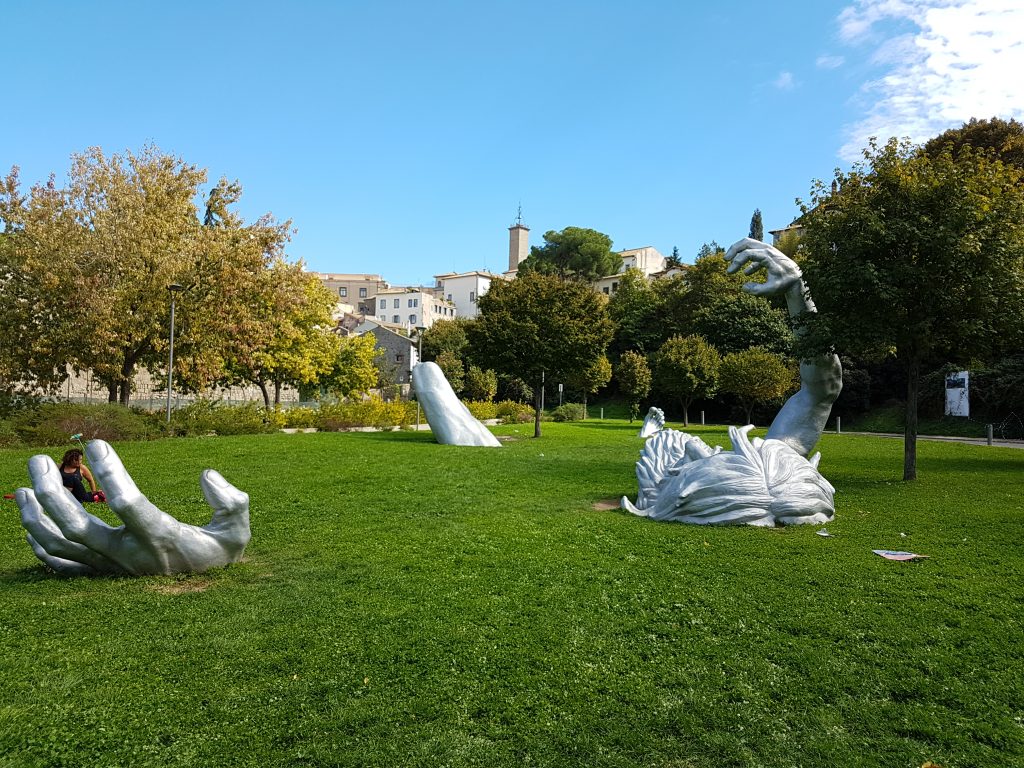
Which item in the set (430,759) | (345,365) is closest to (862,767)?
(430,759)

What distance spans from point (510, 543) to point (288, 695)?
4.12 m

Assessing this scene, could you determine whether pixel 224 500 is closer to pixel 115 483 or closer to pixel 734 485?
pixel 115 483

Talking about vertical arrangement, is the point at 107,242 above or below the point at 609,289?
below

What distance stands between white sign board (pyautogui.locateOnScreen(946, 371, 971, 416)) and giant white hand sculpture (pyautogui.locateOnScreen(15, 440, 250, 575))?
39324 millimetres

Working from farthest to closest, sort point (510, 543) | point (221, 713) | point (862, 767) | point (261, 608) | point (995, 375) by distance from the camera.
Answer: point (995, 375) → point (510, 543) → point (261, 608) → point (221, 713) → point (862, 767)

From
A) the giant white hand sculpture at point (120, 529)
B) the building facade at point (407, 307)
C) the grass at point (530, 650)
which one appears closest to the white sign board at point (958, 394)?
the grass at point (530, 650)

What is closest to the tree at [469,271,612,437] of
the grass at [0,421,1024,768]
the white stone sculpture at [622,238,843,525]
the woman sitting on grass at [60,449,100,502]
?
the white stone sculpture at [622,238,843,525]

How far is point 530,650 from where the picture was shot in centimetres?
465

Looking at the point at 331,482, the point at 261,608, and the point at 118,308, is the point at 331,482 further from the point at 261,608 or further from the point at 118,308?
the point at 118,308

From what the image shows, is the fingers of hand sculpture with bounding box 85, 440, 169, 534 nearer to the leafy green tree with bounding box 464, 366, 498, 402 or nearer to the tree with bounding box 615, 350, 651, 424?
the tree with bounding box 615, 350, 651, 424

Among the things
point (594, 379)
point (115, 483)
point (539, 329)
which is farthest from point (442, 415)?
point (594, 379)

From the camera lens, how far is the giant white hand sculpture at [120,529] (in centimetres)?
551

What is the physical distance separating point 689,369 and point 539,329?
644 inches

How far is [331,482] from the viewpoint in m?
12.7
